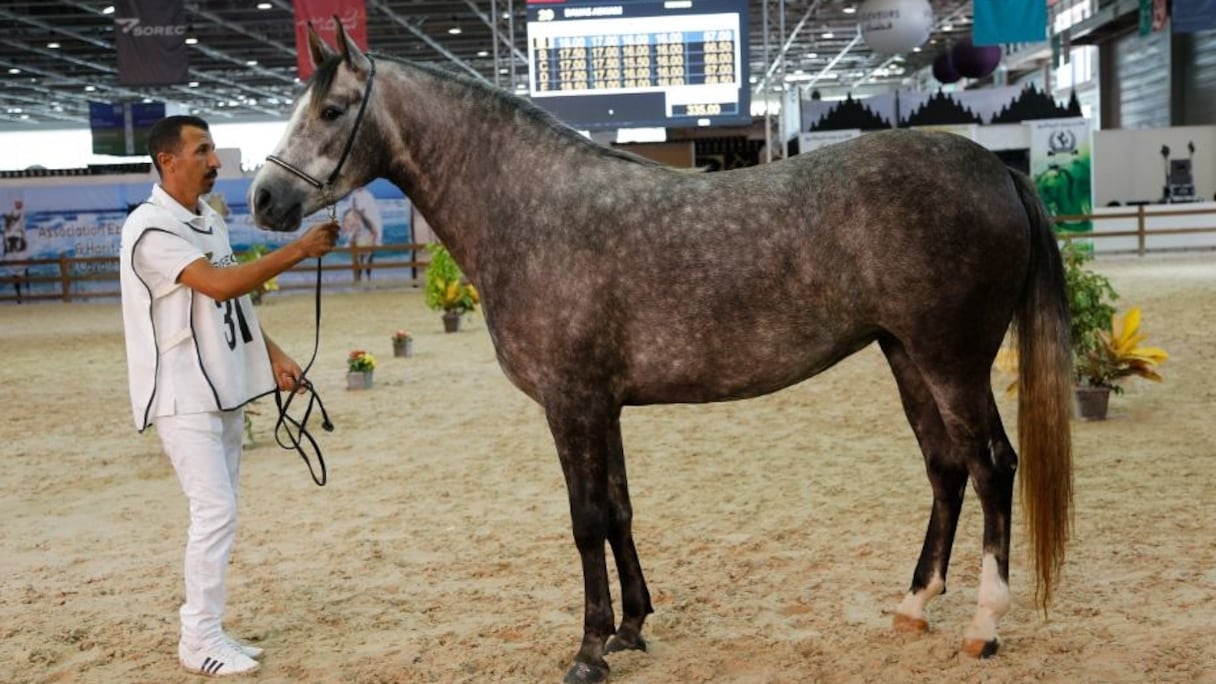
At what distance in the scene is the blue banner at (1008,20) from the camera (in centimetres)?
1495

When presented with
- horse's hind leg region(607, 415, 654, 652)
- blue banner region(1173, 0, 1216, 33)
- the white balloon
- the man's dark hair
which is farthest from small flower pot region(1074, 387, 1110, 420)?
the white balloon

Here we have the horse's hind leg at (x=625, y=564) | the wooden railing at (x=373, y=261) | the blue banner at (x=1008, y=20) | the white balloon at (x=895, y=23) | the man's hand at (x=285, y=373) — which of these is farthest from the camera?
the wooden railing at (x=373, y=261)

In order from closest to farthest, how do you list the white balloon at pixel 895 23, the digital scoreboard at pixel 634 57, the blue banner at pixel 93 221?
Answer: the digital scoreboard at pixel 634 57, the white balloon at pixel 895 23, the blue banner at pixel 93 221

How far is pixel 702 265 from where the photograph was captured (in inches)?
131

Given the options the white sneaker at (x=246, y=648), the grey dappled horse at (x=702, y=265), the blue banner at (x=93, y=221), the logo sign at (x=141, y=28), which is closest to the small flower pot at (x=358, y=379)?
the white sneaker at (x=246, y=648)

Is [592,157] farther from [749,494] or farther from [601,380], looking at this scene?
[749,494]

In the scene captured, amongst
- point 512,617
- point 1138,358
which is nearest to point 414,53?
point 1138,358

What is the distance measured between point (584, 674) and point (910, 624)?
1084 millimetres

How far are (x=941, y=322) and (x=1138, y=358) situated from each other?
461 cm

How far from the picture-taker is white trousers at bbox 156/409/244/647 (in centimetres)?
352

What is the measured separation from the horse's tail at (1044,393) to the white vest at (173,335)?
243 cm

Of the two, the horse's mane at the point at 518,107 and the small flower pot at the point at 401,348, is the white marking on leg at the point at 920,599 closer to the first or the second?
the horse's mane at the point at 518,107

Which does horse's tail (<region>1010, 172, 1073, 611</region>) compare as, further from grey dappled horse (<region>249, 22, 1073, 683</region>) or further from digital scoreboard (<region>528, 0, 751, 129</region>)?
digital scoreboard (<region>528, 0, 751, 129</region>)

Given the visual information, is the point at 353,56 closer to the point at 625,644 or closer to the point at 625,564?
the point at 625,564
